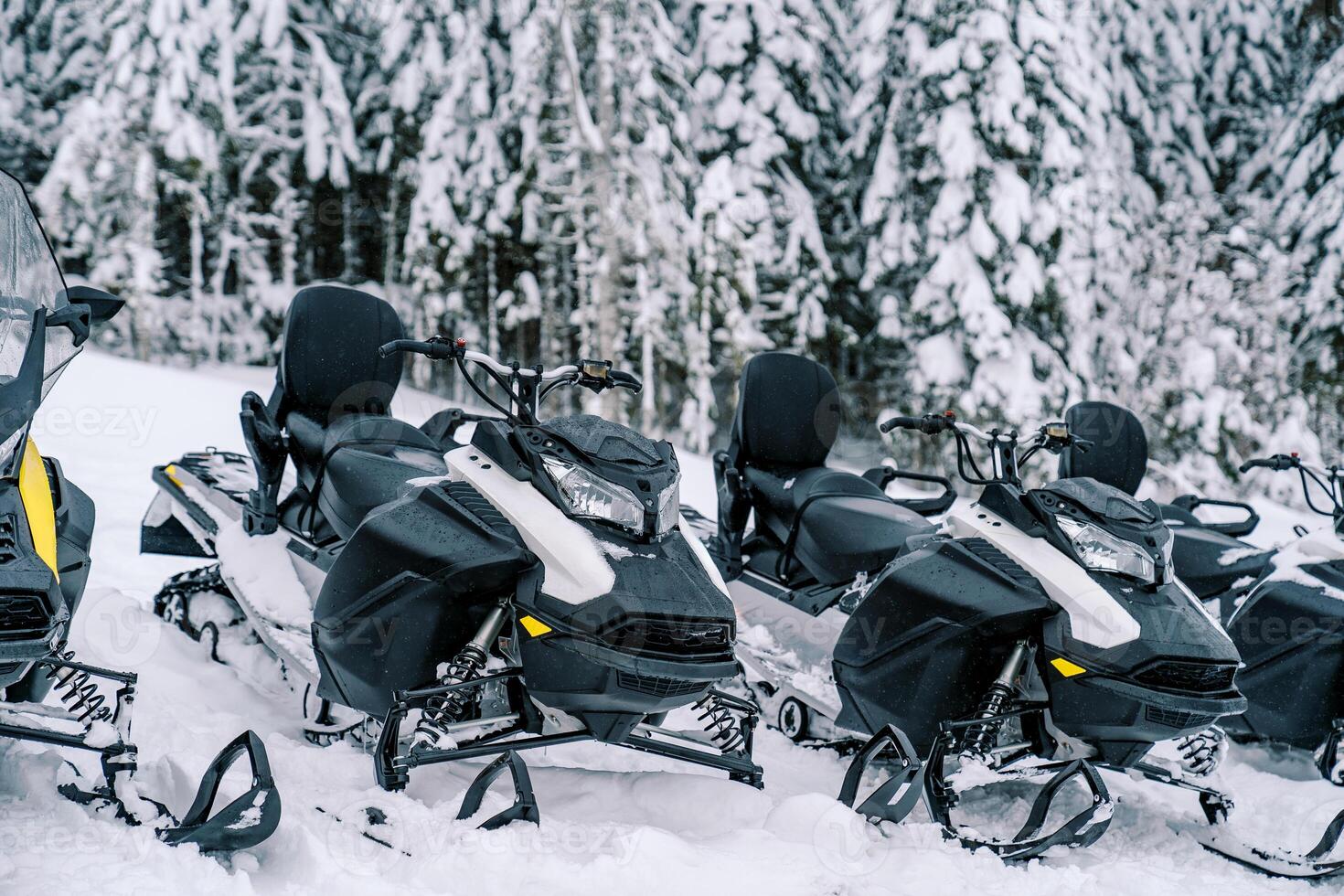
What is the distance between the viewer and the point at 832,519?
14.0ft

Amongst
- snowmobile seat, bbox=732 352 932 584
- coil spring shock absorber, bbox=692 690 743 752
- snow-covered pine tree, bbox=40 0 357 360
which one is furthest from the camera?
snow-covered pine tree, bbox=40 0 357 360

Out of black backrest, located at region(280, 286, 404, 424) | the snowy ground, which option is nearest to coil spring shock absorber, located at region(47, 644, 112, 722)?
the snowy ground

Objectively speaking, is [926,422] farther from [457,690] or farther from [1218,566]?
[1218,566]

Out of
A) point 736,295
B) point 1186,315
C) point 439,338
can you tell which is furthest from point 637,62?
point 439,338

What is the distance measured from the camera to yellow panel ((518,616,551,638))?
2.71 metres

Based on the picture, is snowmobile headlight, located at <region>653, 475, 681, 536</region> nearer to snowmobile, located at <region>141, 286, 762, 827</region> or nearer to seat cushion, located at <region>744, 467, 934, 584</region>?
snowmobile, located at <region>141, 286, 762, 827</region>

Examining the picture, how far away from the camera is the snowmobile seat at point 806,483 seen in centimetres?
417

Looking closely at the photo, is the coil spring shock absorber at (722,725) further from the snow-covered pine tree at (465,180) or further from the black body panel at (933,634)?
the snow-covered pine tree at (465,180)

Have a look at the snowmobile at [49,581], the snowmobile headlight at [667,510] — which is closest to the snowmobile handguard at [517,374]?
the snowmobile headlight at [667,510]

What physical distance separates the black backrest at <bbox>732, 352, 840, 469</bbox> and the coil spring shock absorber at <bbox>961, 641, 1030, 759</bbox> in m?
1.66

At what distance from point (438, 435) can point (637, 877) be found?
2.26 metres

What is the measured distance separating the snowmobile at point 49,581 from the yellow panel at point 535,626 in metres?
0.67

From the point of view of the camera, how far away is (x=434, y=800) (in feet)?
9.34

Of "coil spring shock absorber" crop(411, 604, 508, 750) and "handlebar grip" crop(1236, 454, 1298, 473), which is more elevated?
"handlebar grip" crop(1236, 454, 1298, 473)
